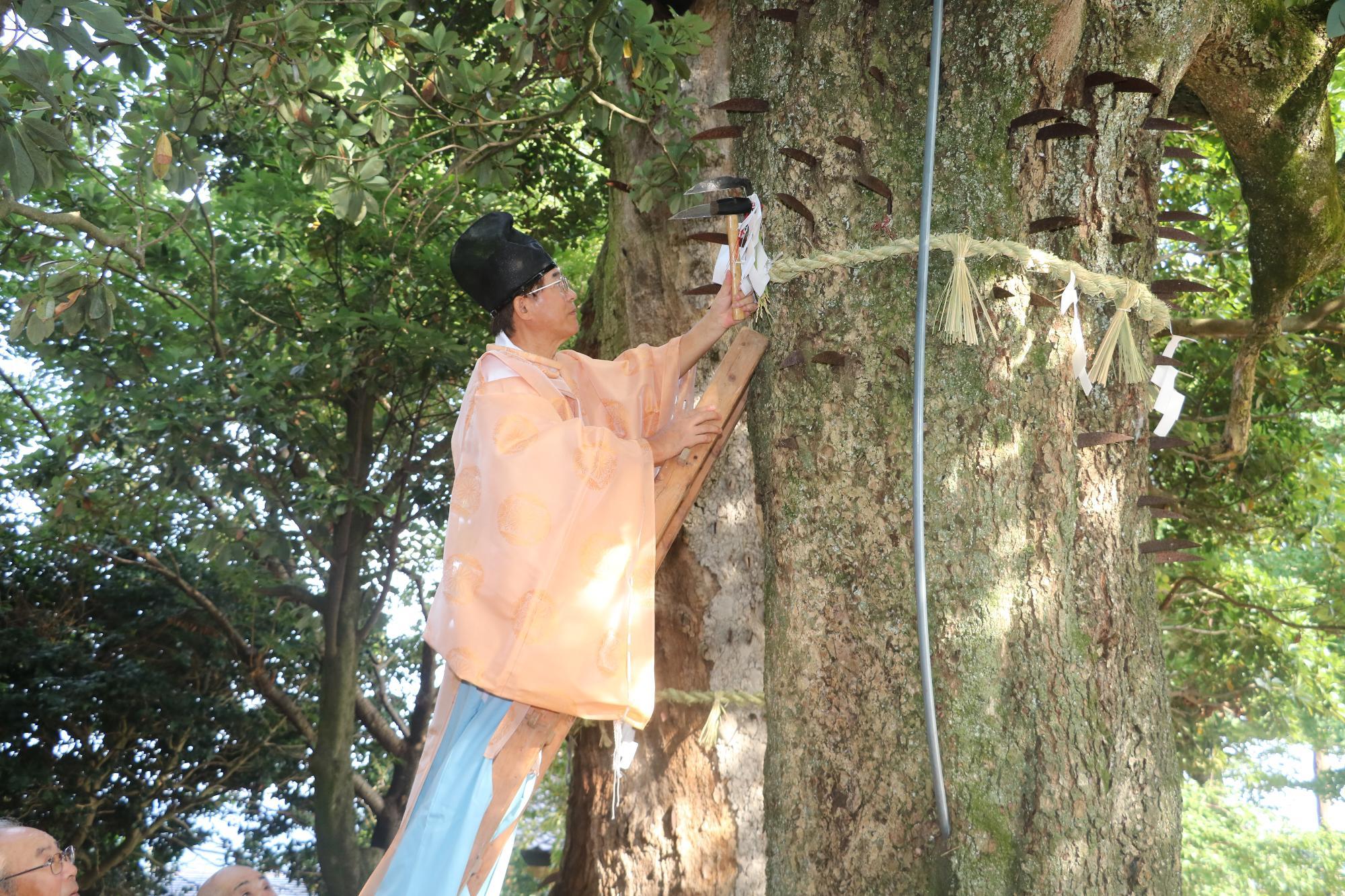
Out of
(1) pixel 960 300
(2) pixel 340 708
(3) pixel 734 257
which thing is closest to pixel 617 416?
(3) pixel 734 257

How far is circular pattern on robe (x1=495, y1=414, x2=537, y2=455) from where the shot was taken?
229 centimetres

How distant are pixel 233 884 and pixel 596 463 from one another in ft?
5.52

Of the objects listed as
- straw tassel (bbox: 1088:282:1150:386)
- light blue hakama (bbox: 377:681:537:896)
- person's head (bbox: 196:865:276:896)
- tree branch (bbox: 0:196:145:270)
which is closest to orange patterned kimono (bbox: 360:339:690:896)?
light blue hakama (bbox: 377:681:537:896)

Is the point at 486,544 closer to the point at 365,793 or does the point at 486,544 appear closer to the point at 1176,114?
the point at 1176,114

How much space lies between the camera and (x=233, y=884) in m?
3.00

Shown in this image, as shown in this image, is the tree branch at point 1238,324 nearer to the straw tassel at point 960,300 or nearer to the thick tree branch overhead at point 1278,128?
the thick tree branch overhead at point 1278,128

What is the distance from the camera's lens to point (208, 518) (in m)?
6.52

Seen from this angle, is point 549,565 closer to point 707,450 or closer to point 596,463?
point 596,463

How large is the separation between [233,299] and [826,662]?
200 inches

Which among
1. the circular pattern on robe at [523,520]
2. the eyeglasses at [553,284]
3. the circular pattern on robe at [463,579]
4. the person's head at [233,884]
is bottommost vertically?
the person's head at [233,884]

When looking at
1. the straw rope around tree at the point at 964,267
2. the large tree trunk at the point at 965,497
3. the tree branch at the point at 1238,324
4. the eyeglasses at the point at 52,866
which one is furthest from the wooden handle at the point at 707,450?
the tree branch at the point at 1238,324

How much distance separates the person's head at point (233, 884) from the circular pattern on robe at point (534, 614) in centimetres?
140

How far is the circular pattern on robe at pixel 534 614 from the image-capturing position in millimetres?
2158

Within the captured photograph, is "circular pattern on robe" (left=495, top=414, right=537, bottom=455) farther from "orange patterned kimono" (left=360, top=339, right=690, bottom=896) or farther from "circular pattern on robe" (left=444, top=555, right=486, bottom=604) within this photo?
"circular pattern on robe" (left=444, top=555, right=486, bottom=604)
